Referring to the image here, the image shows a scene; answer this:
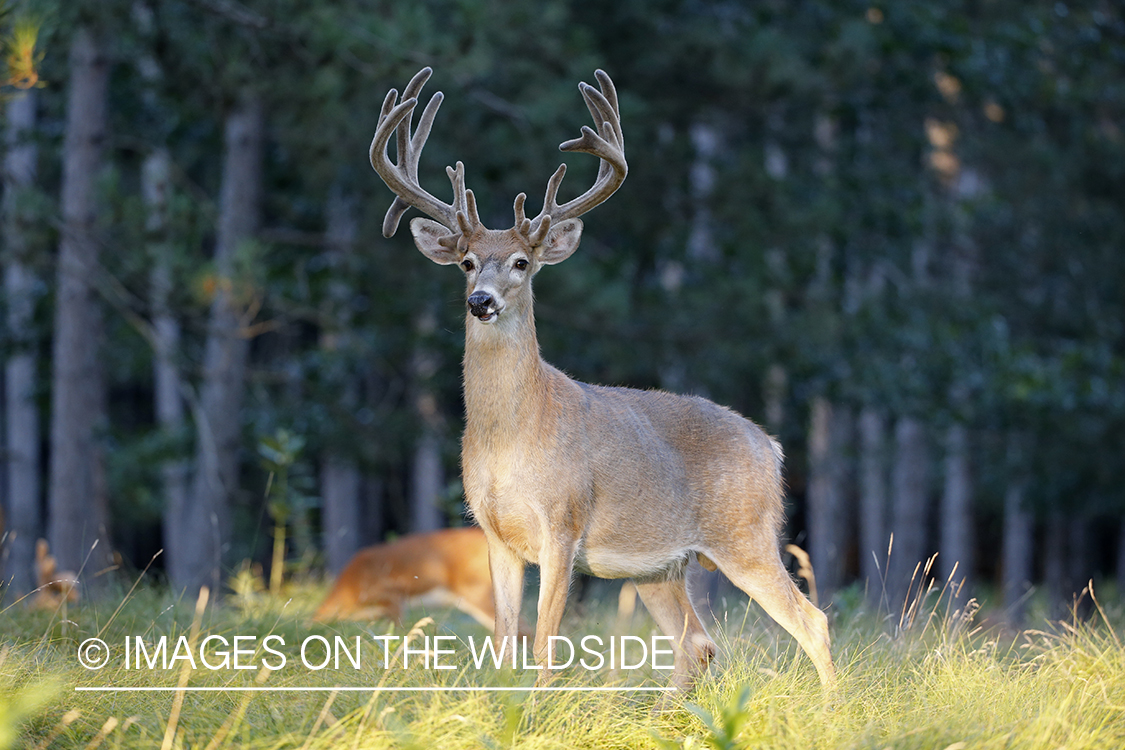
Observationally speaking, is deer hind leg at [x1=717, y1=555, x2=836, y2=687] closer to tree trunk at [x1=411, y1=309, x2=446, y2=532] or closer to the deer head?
the deer head

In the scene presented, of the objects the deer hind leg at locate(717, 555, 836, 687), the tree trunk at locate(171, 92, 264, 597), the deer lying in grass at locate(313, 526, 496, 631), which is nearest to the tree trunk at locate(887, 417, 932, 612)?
the tree trunk at locate(171, 92, 264, 597)

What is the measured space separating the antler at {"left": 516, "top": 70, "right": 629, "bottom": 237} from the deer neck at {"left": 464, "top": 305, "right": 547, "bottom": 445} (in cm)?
43

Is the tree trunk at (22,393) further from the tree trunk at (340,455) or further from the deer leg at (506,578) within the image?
the deer leg at (506,578)

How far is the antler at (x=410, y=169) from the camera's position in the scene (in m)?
5.29

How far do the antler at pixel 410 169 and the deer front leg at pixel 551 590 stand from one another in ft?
4.71

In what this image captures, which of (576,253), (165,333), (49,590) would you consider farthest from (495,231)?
(165,333)

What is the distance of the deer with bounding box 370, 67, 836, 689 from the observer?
15.9ft

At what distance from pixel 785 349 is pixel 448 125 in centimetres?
404

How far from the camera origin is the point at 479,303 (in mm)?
4852

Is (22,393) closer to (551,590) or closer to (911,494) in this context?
(551,590)

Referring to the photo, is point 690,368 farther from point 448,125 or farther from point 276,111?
point 276,111

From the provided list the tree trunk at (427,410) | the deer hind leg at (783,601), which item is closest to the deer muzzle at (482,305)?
the deer hind leg at (783,601)

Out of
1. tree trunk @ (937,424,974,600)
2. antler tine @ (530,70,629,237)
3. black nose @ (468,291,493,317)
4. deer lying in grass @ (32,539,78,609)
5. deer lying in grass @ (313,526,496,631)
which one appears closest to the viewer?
black nose @ (468,291,493,317)

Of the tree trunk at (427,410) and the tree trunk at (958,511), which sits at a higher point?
the tree trunk at (427,410)
